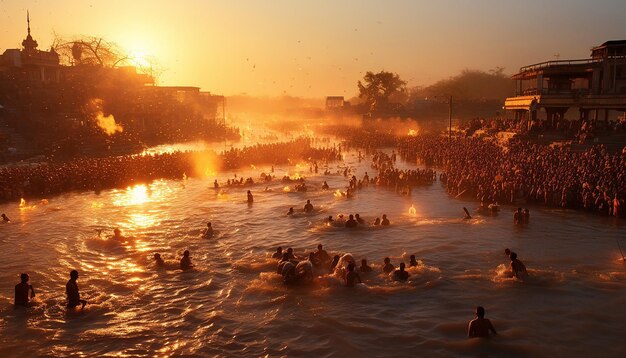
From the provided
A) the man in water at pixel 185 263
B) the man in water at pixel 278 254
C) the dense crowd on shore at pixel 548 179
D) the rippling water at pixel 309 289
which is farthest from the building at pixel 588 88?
the man in water at pixel 185 263

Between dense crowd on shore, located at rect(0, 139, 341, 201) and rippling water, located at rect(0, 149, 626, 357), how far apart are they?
4.55 metres

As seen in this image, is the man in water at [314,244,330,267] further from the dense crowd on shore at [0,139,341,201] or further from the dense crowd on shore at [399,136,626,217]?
the dense crowd on shore at [0,139,341,201]

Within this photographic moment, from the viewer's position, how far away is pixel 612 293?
12.0m

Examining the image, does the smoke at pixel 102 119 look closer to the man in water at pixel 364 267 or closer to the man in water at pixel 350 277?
the man in water at pixel 364 267

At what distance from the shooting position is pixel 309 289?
41.9 feet

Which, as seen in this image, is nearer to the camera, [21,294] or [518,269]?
[21,294]

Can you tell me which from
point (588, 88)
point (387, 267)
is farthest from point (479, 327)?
point (588, 88)

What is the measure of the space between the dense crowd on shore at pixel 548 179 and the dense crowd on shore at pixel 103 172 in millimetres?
19247

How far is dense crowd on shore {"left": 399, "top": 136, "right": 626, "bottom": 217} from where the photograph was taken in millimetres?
19906

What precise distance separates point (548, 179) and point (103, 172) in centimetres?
2607

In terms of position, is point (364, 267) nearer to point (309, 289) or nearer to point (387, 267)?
point (387, 267)

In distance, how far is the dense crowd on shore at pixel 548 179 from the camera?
19.9m

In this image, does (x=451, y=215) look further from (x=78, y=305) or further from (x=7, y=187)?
(x=7, y=187)

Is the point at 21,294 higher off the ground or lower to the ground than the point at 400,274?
lower
